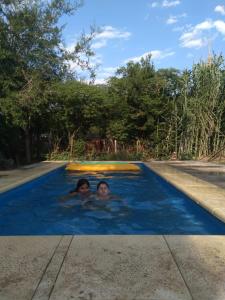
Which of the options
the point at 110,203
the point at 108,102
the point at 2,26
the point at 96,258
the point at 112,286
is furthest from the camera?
the point at 108,102

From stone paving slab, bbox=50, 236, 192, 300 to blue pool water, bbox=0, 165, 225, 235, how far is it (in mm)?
1394

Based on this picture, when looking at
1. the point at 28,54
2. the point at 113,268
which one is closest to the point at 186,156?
the point at 28,54

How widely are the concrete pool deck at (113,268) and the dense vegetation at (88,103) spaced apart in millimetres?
8023

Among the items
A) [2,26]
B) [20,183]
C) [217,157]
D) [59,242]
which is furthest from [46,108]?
[59,242]

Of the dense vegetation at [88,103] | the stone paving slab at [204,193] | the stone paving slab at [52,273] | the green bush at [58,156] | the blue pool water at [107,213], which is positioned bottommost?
the blue pool water at [107,213]

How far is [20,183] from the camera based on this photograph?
24.6 ft

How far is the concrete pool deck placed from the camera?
2438 mm

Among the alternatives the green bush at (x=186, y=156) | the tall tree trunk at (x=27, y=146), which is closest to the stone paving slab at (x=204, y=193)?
the green bush at (x=186, y=156)

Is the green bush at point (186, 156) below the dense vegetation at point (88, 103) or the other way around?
below

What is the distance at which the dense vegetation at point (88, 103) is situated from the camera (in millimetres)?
11719

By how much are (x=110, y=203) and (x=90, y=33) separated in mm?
8742

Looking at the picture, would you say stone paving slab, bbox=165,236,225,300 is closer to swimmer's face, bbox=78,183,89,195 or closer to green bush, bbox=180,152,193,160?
swimmer's face, bbox=78,183,89,195

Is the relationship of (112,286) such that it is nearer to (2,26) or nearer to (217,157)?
(2,26)

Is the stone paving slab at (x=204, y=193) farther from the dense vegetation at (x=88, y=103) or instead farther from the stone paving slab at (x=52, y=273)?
the dense vegetation at (x=88, y=103)
